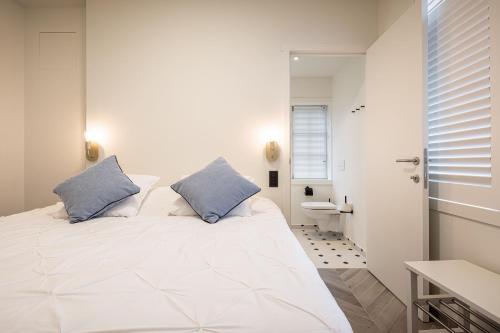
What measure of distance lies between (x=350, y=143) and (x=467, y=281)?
2.53 m

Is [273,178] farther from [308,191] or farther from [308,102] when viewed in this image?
[308,102]

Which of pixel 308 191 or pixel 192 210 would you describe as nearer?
pixel 192 210

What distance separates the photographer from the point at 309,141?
14.9ft

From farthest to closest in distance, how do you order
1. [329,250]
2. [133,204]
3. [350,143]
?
[350,143] < [329,250] < [133,204]

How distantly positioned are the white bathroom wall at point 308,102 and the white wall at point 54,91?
3.11 meters

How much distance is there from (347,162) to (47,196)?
3.70m

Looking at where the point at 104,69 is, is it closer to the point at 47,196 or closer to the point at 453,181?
the point at 47,196

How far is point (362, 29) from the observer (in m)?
2.50

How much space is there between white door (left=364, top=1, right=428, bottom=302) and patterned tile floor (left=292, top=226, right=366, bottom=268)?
35 cm

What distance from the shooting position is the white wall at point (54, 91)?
2621 millimetres

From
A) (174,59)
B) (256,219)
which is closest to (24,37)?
(174,59)

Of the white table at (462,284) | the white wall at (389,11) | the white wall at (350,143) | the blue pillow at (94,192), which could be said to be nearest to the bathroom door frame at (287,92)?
the white wall at (389,11)

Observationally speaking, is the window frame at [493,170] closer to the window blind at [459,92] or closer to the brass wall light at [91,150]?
the window blind at [459,92]

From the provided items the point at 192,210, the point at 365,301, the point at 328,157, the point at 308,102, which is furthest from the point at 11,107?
the point at 328,157
